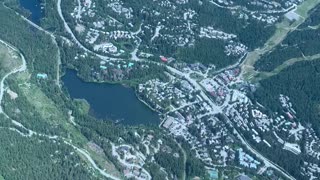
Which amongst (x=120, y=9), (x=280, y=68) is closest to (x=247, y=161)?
(x=280, y=68)

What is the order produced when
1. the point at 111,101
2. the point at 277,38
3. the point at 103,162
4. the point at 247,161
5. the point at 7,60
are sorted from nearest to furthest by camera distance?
the point at 103,162 < the point at 247,161 < the point at 111,101 < the point at 7,60 < the point at 277,38

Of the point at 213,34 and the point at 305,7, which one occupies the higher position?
the point at 305,7

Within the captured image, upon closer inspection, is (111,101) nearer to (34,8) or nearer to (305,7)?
(34,8)

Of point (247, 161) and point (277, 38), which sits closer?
point (247, 161)

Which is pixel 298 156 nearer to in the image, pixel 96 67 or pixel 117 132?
pixel 117 132

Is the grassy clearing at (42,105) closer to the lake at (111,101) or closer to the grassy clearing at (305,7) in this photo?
the lake at (111,101)

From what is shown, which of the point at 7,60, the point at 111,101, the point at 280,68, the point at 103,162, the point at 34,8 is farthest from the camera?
the point at 34,8

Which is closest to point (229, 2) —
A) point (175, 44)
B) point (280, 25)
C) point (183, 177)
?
point (280, 25)
